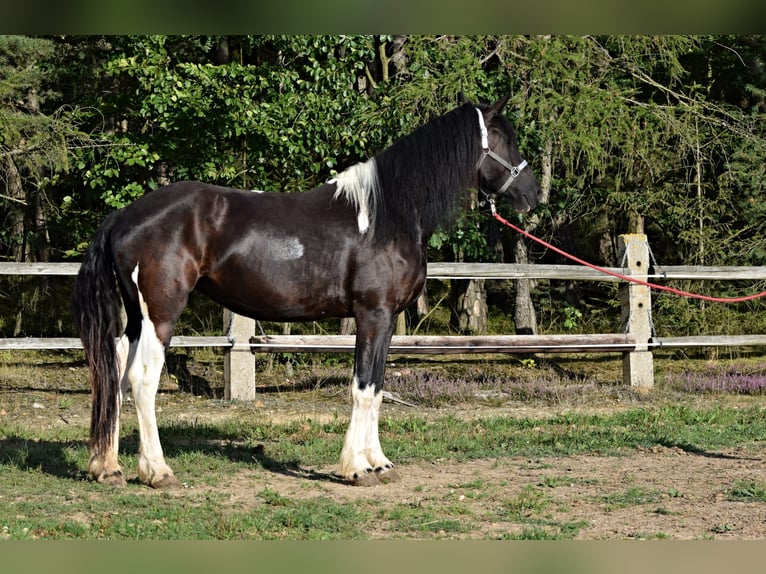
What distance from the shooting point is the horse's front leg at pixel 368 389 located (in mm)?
6059

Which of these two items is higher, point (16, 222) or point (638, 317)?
point (16, 222)

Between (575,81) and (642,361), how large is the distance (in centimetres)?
349

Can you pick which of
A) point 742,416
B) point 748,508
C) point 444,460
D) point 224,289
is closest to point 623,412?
point 742,416

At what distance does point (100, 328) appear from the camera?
590 cm

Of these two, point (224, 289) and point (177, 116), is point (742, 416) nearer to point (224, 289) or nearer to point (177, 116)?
point (224, 289)

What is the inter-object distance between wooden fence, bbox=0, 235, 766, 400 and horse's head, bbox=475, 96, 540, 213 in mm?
3581

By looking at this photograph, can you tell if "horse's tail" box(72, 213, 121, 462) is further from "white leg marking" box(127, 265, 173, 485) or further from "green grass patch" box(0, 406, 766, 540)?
"green grass patch" box(0, 406, 766, 540)

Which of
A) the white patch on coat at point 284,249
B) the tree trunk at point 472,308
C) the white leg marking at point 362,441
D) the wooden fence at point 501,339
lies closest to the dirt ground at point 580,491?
the white leg marking at point 362,441

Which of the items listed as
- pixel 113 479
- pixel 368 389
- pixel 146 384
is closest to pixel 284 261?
pixel 368 389

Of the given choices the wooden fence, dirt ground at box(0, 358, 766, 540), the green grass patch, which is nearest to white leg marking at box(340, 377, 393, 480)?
dirt ground at box(0, 358, 766, 540)

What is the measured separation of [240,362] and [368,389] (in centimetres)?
402

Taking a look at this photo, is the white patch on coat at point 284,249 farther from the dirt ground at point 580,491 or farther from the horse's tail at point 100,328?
the dirt ground at point 580,491

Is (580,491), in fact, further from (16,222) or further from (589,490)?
(16,222)

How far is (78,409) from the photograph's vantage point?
30.7ft
